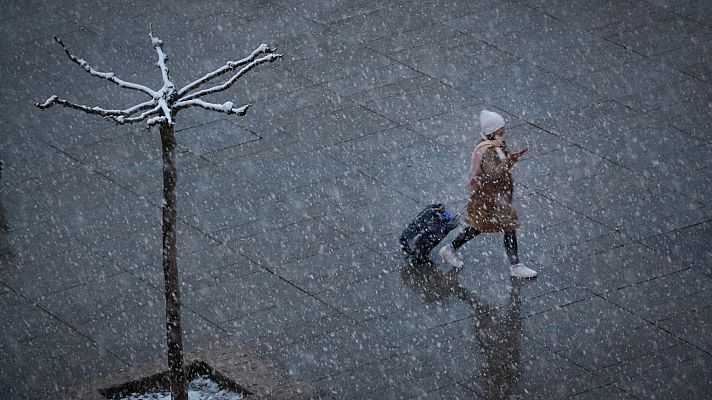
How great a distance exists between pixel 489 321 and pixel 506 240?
0.88 m

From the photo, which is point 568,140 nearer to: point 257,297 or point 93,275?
point 257,297

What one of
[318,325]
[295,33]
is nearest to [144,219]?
[318,325]

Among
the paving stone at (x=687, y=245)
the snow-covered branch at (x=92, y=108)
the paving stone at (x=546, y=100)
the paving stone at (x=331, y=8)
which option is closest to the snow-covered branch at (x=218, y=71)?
the snow-covered branch at (x=92, y=108)

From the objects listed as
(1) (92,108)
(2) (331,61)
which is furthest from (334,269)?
(2) (331,61)

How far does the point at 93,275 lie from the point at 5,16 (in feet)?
22.7

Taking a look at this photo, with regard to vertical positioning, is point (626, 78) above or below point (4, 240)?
above

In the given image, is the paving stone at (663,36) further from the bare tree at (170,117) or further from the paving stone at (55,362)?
the paving stone at (55,362)

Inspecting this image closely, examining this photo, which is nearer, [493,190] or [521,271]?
[493,190]

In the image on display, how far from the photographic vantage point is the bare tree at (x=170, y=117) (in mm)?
8023

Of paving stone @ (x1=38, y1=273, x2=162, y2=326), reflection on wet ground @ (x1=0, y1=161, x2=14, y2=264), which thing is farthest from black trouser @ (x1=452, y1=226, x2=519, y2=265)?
reflection on wet ground @ (x1=0, y1=161, x2=14, y2=264)

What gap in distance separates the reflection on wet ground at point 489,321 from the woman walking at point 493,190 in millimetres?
428

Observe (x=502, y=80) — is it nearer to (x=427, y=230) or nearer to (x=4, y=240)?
(x=427, y=230)

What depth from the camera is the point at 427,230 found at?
36.0 feet

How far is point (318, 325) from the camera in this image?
10.2 metres
